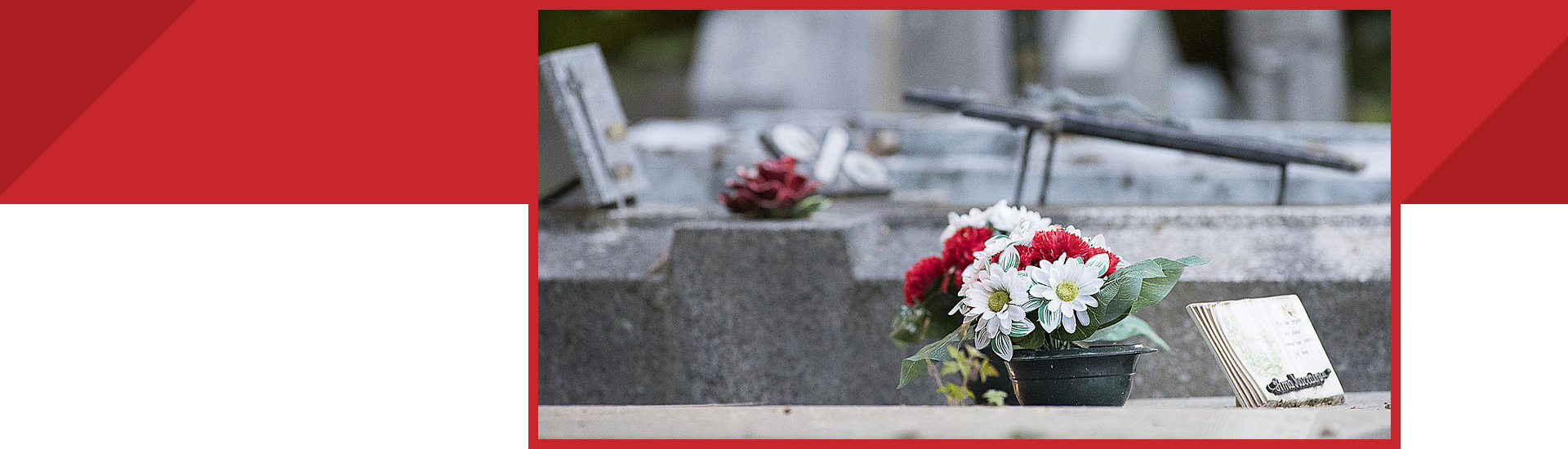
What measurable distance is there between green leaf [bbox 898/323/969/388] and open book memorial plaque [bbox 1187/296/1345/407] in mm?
368

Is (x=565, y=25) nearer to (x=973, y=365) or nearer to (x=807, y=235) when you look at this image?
(x=807, y=235)

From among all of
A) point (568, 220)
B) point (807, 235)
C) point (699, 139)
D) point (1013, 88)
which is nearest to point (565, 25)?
point (1013, 88)

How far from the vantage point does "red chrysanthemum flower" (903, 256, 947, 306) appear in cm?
196

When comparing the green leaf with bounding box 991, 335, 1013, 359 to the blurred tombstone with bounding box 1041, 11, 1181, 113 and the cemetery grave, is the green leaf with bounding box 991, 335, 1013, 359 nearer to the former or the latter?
the cemetery grave

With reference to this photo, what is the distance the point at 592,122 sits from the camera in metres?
2.92

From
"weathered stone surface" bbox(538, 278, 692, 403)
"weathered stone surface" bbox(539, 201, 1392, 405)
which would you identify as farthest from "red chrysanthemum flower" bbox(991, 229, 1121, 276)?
"weathered stone surface" bbox(538, 278, 692, 403)

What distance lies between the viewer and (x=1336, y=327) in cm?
240

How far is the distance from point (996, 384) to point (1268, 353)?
43 cm

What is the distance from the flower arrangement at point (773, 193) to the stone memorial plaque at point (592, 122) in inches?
17.4

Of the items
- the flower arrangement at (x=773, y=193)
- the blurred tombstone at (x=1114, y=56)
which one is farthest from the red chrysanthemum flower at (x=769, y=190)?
the blurred tombstone at (x=1114, y=56)

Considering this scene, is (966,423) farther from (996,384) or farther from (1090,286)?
(996,384)

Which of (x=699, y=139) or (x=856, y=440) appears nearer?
(x=856, y=440)

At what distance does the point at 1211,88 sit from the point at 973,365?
1354cm

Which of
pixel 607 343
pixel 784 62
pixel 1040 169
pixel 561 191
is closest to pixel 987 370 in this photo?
pixel 607 343
